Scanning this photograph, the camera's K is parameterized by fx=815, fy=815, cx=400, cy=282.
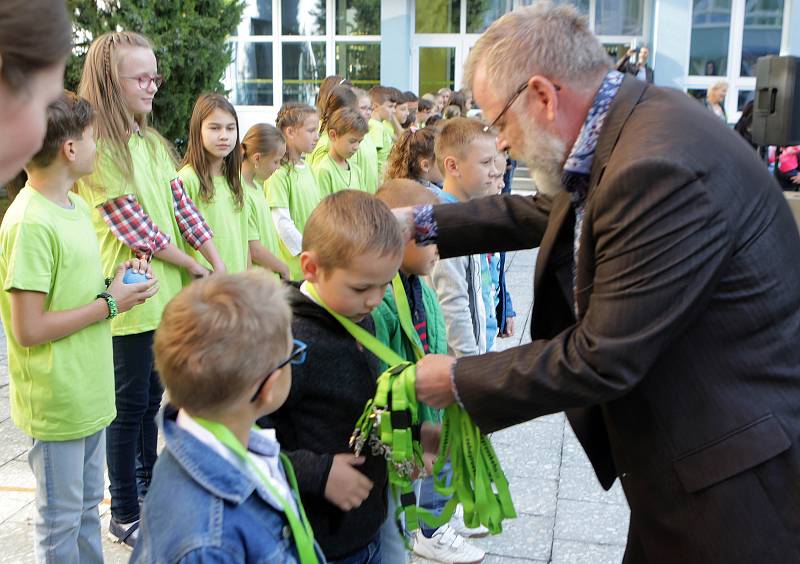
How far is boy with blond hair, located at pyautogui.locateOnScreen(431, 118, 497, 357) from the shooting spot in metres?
3.56

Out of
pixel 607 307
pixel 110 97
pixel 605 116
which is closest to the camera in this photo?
pixel 607 307

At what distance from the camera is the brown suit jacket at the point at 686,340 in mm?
1796

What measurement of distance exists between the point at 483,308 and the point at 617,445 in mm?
1655

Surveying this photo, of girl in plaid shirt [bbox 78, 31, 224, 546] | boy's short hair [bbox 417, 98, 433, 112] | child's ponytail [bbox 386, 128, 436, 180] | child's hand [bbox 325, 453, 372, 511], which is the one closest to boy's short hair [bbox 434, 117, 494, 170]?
child's ponytail [bbox 386, 128, 436, 180]

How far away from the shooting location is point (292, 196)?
521 centimetres

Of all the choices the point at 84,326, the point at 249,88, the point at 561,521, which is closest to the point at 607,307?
the point at 84,326

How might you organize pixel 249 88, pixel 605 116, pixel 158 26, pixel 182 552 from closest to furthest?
pixel 182 552, pixel 605 116, pixel 158 26, pixel 249 88

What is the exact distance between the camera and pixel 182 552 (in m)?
1.47

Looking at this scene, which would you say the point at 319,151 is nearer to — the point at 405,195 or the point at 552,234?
the point at 405,195

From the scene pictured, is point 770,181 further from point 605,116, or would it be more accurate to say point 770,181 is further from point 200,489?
point 200,489

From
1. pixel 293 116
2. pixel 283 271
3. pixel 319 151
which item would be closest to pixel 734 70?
pixel 319 151

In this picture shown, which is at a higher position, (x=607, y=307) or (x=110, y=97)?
(x=110, y=97)

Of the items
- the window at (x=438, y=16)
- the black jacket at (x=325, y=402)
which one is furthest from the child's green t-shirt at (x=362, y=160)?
the window at (x=438, y=16)

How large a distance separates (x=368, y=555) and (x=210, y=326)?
3.53 ft
